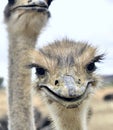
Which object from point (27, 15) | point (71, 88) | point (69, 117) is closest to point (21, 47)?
point (27, 15)

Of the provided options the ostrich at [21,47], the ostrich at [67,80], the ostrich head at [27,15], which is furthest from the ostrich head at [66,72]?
the ostrich head at [27,15]

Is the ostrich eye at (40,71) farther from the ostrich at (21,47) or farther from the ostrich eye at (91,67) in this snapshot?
the ostrich at (21,47)

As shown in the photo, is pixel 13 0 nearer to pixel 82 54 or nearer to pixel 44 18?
pixel 44 18

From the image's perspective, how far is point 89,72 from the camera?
175 inches

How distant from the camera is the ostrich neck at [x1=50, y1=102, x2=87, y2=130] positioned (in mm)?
4242

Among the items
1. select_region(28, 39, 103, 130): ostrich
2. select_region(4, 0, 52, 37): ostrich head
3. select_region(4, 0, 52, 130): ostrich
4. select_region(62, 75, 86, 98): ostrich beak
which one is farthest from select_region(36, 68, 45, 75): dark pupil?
select_region(4, 0, 52, 37): ostrich head

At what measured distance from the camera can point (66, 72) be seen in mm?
4312

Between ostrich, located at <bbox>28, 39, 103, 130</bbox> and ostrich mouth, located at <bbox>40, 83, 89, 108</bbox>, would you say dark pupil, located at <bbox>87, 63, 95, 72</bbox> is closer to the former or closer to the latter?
ostrich, located at <bbox>28, 39, 103, 130</bbox>

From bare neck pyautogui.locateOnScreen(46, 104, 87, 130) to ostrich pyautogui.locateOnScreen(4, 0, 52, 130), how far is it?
112cm

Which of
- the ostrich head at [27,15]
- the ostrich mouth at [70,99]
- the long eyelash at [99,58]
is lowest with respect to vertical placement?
the ostrich mouth at [70,99]

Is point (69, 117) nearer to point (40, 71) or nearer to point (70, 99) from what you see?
point (70, 99)

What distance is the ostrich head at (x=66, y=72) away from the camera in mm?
4137

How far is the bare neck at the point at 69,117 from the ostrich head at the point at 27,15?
1.64m

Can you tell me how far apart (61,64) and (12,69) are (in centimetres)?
151
